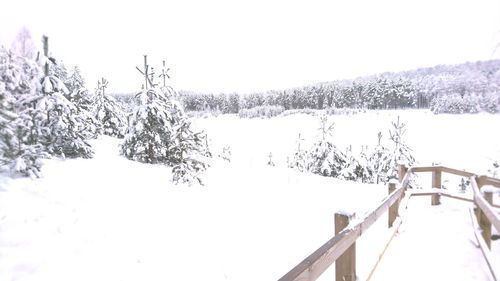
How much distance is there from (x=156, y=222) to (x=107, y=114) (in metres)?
24.1

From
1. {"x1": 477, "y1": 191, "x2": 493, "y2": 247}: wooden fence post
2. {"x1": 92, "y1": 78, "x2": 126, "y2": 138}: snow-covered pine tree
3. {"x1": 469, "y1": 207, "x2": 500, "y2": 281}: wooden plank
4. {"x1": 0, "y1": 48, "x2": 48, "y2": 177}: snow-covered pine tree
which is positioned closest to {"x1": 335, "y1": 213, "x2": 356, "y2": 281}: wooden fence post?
{"x1": 469, "y1": 207, "x2": 500, "y2": 281}: wooden plank

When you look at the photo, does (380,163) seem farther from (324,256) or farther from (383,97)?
(383,97)

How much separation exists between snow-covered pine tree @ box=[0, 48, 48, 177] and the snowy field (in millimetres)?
452

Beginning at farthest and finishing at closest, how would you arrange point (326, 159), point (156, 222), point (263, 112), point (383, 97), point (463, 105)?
point (263, 112)
point (383, 97)
point (463, 105)
point (326, 159)
point (156, 222)


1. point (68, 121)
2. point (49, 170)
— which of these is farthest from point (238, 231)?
point (68, 121)

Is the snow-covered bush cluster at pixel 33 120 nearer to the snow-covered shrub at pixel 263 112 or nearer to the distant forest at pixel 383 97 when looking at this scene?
the distant forest at pixel 383 97

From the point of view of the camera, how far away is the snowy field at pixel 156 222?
5.15m

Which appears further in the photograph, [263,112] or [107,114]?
[263,112]

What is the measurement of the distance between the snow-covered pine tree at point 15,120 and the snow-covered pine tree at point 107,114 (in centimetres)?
1858

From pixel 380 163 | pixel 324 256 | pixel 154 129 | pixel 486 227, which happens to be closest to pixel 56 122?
pixel 154 129

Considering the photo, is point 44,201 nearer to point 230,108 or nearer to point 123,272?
point 123,272

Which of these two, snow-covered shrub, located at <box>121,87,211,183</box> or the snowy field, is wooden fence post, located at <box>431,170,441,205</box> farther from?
snow-covered shrub, located at <box>121,87,211,183</box>

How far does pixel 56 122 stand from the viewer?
10789 mm

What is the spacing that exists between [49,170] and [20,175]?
1.39 meters
